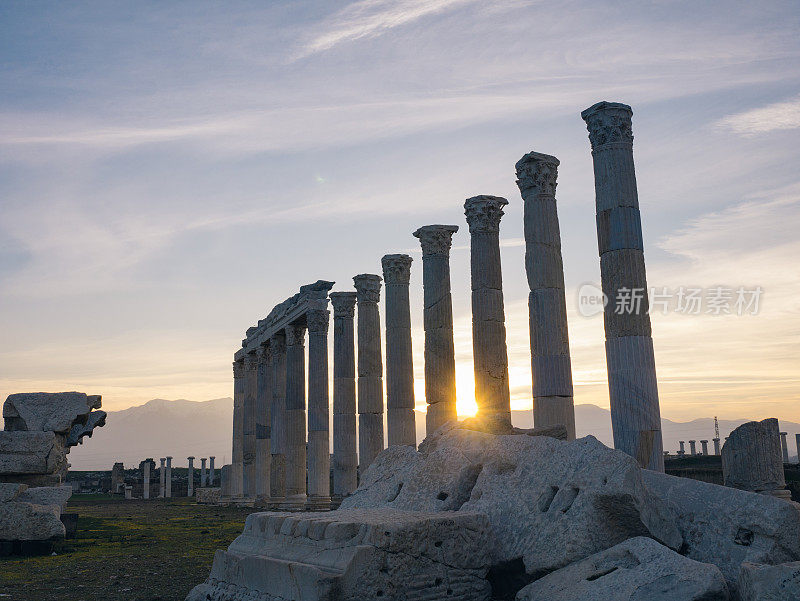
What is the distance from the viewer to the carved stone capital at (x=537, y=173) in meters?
18.7

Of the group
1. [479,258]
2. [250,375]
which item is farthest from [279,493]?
[479,258]

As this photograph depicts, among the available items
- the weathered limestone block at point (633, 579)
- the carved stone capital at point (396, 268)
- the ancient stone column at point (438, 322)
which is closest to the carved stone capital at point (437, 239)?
the ancient stone column at point (438, 322)

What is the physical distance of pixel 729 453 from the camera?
15.1 m

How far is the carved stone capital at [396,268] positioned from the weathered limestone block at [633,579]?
62.1 ft

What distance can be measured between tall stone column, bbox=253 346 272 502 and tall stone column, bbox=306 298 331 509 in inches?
165

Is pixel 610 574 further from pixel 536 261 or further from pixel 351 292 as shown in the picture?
pixel 351 292

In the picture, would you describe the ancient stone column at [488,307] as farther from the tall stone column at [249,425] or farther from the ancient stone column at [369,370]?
the tall stone column at [249,425]

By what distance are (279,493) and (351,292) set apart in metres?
8.85

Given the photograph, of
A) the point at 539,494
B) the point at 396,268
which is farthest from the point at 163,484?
the point at 539,494

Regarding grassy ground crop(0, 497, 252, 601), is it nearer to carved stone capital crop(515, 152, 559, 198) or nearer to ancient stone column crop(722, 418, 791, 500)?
ancient stone column crop(722, 418, 791, 500)

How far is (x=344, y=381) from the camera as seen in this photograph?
2917cm

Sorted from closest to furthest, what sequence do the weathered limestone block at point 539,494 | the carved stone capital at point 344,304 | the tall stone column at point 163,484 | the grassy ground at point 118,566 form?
the weathered limestone block at point 539,494, the grassy ground at point 118,566, the carved stone capital at point 344,304, the tall stone column at point 163,484

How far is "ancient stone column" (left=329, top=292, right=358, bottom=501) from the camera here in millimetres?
28375

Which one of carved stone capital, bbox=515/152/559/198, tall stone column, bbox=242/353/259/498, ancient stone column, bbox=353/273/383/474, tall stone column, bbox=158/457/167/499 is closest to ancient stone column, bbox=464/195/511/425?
carved stone capital, bbox=515/152/559/198
